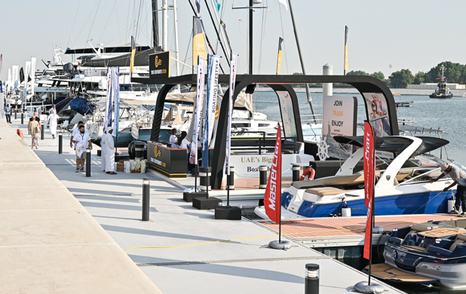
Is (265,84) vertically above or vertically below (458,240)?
above

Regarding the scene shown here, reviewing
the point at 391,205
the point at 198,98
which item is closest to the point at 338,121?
the point at 198,98

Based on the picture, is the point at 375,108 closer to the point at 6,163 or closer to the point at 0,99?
the point at 6,163

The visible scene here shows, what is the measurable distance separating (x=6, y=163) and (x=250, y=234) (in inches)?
403

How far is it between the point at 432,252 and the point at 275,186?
2769mm

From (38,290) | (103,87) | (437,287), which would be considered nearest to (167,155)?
(437,287)

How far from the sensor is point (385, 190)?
52.7 ft

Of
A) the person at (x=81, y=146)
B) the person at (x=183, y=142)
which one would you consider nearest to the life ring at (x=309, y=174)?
the person at (x=183, y=142)

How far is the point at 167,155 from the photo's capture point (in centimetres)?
2217

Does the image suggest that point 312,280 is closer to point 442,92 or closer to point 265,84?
point 265,84

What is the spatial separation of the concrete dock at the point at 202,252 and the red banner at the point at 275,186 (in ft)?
1.52

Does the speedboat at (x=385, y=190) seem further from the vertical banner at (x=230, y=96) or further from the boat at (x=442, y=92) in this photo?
the boat at (x=442, y=92)

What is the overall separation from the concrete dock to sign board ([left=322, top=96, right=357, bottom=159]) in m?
5.50

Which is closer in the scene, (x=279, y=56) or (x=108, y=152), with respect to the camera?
(x=108, y=152)

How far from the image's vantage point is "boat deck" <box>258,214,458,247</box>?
13.1 meters
